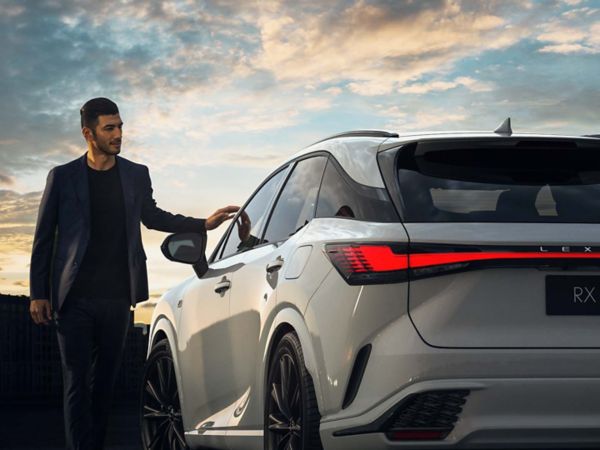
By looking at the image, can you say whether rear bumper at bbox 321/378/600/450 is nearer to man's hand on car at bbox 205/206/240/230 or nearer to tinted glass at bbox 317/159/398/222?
tinted glass at bbox 317/159/398/222

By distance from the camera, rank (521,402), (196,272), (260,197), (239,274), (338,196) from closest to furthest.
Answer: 1. (521,402)
2. (338,196)
3. (239,274)
4. (260,197)
5. (196,272)

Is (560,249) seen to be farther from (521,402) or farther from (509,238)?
(521,402)

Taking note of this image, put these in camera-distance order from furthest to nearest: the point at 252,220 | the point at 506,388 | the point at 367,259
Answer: the point at 252,220 → the point at 367,259 → the point at 506,388

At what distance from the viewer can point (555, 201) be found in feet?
16.7

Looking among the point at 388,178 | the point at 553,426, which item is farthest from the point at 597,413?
the point at 388,178

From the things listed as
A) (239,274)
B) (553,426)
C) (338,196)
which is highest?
(338,196)

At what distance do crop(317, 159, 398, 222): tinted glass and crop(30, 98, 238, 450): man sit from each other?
7.63 ft

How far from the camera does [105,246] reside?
797 centimetres

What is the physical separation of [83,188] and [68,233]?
311mm

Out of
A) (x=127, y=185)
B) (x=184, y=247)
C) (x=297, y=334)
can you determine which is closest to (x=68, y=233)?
(x=127, y=185)

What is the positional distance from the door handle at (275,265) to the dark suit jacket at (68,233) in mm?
2172

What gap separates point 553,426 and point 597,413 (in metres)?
0.19

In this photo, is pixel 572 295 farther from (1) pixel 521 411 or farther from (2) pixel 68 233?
(2) pixel 68 233

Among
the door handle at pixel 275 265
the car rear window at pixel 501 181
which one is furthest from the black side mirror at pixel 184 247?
the car rear window at pixel 501 181
